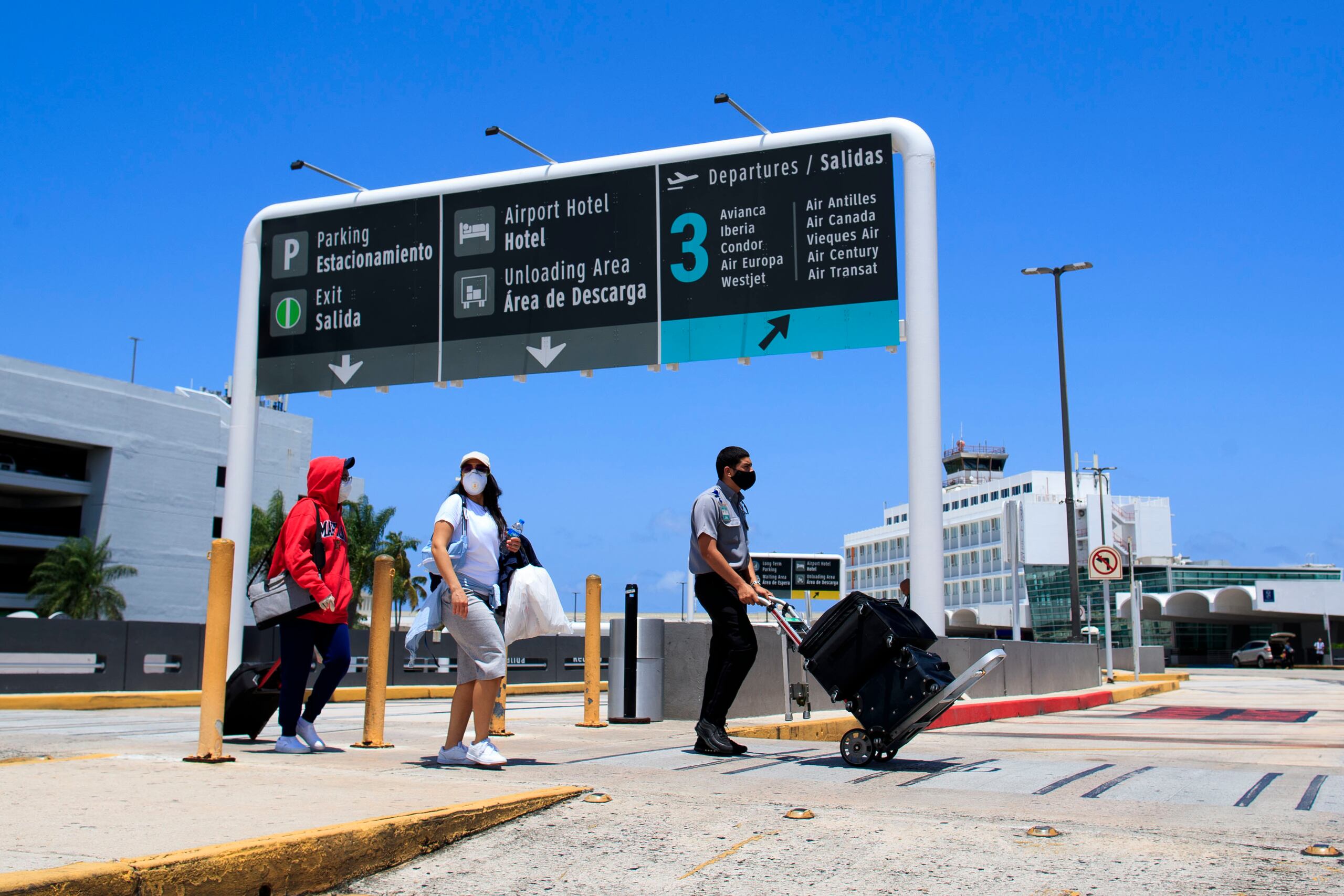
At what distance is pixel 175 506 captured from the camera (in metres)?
65.8

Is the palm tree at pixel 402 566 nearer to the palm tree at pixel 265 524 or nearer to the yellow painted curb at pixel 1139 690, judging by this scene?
the palm tree at pixel 265 524

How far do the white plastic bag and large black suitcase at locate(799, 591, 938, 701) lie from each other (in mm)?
1347

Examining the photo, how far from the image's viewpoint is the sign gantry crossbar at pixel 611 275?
13516mm

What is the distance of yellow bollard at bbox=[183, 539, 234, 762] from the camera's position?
18.6ft

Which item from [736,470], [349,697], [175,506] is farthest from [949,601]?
[736,470]

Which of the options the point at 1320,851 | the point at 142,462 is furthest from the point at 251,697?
the point at 142,462

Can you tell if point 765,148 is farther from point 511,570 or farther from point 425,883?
point 425,883

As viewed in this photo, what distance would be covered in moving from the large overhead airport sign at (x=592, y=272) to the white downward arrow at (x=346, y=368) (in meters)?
0.02

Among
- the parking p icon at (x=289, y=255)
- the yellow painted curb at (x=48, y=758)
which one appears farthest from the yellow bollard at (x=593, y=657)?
the parking p icon at (x=289, y=255)

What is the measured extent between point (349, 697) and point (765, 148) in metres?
9.28

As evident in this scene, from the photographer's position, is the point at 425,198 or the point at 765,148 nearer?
the point at 765,148

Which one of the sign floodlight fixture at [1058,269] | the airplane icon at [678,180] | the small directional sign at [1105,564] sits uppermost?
the sign floodlight fixture at [1058,269]

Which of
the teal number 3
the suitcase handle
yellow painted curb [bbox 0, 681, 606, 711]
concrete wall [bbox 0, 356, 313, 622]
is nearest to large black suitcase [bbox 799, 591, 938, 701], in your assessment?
the suitcase handle

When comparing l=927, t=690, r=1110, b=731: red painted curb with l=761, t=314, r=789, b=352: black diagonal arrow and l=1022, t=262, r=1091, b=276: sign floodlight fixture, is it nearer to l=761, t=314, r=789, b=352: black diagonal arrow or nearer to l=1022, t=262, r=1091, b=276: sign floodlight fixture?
l=761, t=314, r=789, b=352: black diagonal arrow
